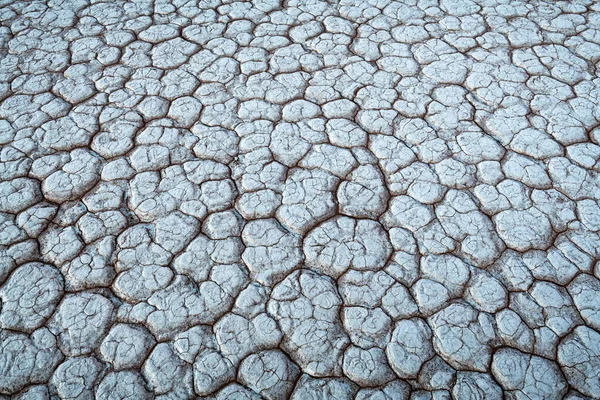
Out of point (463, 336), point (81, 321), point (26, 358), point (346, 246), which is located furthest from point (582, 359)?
point (26, 358)

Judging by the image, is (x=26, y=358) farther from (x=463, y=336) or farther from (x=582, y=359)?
(x=582, y=359)

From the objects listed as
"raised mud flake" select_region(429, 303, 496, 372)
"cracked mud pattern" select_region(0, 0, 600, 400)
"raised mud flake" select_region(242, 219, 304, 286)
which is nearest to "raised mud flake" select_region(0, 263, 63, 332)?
"cracked mud pattern" select_region(0, 0, 600, 400)

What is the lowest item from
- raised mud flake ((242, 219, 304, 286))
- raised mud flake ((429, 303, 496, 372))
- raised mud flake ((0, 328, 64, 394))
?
raised mud flake ((0, 328, 64, 394))

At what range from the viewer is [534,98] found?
8.54ft

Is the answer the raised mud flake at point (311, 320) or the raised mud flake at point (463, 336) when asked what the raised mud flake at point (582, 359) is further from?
the raised mud flake at point (311, 320)

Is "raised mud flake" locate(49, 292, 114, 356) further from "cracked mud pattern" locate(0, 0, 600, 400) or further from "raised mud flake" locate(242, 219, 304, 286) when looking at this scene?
"raised mud flake" locate(242, 219, 304, 286)

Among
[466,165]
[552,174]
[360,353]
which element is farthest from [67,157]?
[552,174]

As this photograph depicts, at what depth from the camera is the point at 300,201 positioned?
7.14 ft

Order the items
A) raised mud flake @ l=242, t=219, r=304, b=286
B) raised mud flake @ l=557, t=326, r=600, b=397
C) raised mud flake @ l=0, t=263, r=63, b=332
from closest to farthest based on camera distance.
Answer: raised mud flake @ l=557, t=326, r=600, b=397 < raised mud flake @ l=0, t=263, r=63, b=332 < raised mud flake @ l=242, t=219, r=304, b=286

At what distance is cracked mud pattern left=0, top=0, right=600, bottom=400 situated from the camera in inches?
68.2

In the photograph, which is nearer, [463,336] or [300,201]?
[463,336]

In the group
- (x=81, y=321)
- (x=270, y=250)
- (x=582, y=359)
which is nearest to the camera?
(x=582, y=359)

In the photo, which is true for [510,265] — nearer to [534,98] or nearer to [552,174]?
[552,174]

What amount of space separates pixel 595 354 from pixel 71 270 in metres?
1.72
